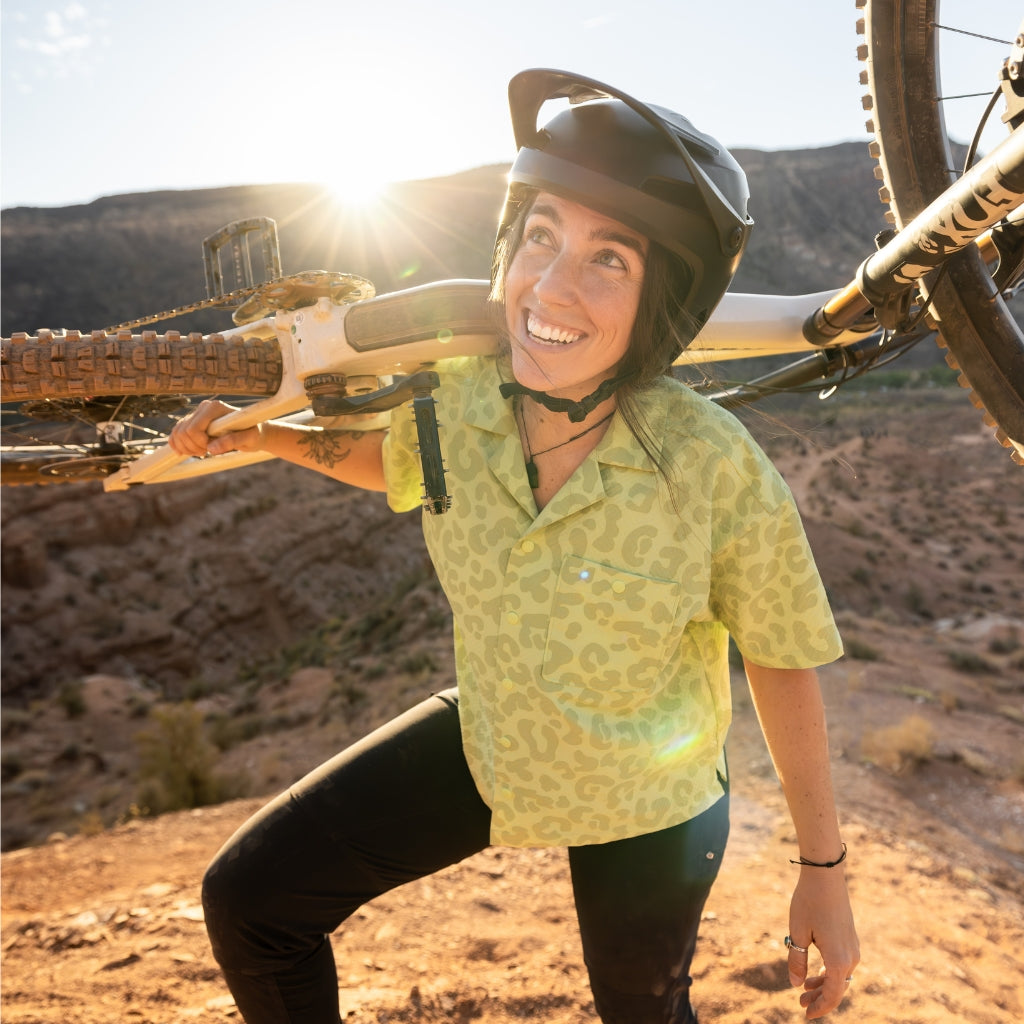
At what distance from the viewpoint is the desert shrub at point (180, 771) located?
326 inches

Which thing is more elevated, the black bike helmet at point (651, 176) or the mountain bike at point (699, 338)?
the black bike helmet at point (651, 176)

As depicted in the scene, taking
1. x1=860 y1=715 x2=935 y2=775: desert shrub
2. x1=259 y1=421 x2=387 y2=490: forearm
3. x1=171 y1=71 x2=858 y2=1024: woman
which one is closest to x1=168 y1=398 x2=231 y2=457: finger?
x1=259 y1=421 x2=387 y2=490: forearm

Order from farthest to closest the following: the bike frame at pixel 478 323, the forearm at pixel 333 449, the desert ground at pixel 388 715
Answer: the desert ground at pixel 388 715 → the forearm at pixel 333 449 → the bike frame at pixel 478 323

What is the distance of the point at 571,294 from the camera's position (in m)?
1.34

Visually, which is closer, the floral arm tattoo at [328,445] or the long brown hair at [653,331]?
the long brown hair at [653,331]

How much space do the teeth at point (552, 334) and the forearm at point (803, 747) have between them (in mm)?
697

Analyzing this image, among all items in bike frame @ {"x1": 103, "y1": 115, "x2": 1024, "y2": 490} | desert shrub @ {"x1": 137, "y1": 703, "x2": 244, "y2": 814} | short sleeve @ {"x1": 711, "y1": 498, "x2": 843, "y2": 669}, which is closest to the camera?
short sleeve @ {"x1": 711, "y1": 498, "x2": 843, "y2": 669}

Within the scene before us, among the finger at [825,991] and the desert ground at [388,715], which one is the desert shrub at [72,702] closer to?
the desert ground at [388,715]

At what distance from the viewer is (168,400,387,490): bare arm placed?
182 centimetres

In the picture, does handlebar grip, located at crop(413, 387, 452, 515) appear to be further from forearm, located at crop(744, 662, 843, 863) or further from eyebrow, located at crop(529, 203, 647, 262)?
forearm, located at crop(744, 662, 843, 863)

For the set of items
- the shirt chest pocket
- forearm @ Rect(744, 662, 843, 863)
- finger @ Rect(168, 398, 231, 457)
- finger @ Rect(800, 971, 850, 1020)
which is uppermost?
finger @ Rect(168, 398, 231, 457)

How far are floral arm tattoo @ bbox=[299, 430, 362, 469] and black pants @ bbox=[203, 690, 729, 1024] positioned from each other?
0.67 meters

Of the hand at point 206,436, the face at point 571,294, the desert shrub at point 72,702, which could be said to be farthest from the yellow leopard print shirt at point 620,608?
the desert shrub at point 72,702

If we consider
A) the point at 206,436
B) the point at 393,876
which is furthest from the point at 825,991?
the point at 206,436
